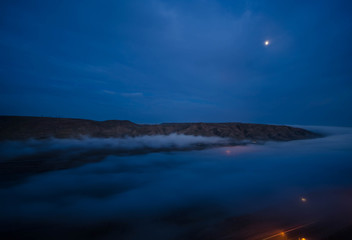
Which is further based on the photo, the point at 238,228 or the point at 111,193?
the point at 111,193

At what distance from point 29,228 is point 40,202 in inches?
75.8

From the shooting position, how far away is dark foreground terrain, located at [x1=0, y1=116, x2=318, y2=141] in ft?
65.5

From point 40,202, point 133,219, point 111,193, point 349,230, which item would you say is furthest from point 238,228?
point 40,202

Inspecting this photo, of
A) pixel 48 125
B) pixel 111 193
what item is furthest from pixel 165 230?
pixel 48 125

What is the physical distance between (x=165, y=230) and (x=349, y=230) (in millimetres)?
4375

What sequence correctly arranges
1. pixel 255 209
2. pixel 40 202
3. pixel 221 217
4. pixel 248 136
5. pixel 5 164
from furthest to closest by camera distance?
1. pixel 248 136
2. pixel 5 164
3. pixel 40 202
4. pixel 255 209
5. pixel 221 217

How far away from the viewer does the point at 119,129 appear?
1062 inches

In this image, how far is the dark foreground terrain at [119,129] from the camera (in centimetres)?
1995

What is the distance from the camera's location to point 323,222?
3488mm

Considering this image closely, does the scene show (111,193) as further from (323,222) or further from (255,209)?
(323,222)

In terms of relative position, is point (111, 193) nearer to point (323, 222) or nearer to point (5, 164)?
point (323, 222)

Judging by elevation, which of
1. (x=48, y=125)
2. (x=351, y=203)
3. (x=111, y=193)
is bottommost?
(x=111, y=193)

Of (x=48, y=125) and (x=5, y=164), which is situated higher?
(x=48, y=125)

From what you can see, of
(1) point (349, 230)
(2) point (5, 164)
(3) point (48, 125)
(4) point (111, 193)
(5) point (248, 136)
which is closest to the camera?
(1) point (349, 230)
